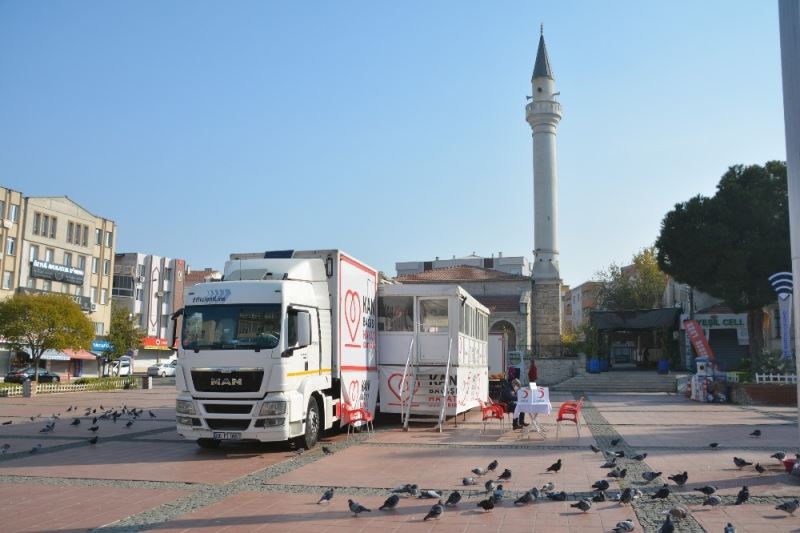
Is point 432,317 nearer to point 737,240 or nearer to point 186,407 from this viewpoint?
point 186,407

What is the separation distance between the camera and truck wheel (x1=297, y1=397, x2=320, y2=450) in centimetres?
1211

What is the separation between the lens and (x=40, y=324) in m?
31.8

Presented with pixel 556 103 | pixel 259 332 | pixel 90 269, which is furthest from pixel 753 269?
pixel 90 269

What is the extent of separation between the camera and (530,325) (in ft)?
165

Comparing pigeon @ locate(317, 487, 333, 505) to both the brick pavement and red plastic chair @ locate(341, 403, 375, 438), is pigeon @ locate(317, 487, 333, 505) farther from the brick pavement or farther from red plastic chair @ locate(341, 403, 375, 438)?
red plastic chair @ locate(341, 403, 375, 438)

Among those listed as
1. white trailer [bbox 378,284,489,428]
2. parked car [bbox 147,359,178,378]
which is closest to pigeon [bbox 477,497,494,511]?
white trailer [bbox 378,284,489,428]

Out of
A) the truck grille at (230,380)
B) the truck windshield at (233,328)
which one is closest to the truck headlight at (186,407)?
the truck grille at (230,380)

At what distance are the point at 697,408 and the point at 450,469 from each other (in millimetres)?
16284

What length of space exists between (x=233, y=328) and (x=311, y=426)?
233 cm

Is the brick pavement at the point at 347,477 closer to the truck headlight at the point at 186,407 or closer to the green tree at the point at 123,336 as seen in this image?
the truck headlight at the point at 186,407

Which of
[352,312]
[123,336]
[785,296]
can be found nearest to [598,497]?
[352,312]

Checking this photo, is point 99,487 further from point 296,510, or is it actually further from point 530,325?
point 530,325

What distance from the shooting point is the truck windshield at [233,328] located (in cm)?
1131

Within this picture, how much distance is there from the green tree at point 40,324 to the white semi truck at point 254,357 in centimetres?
2319
